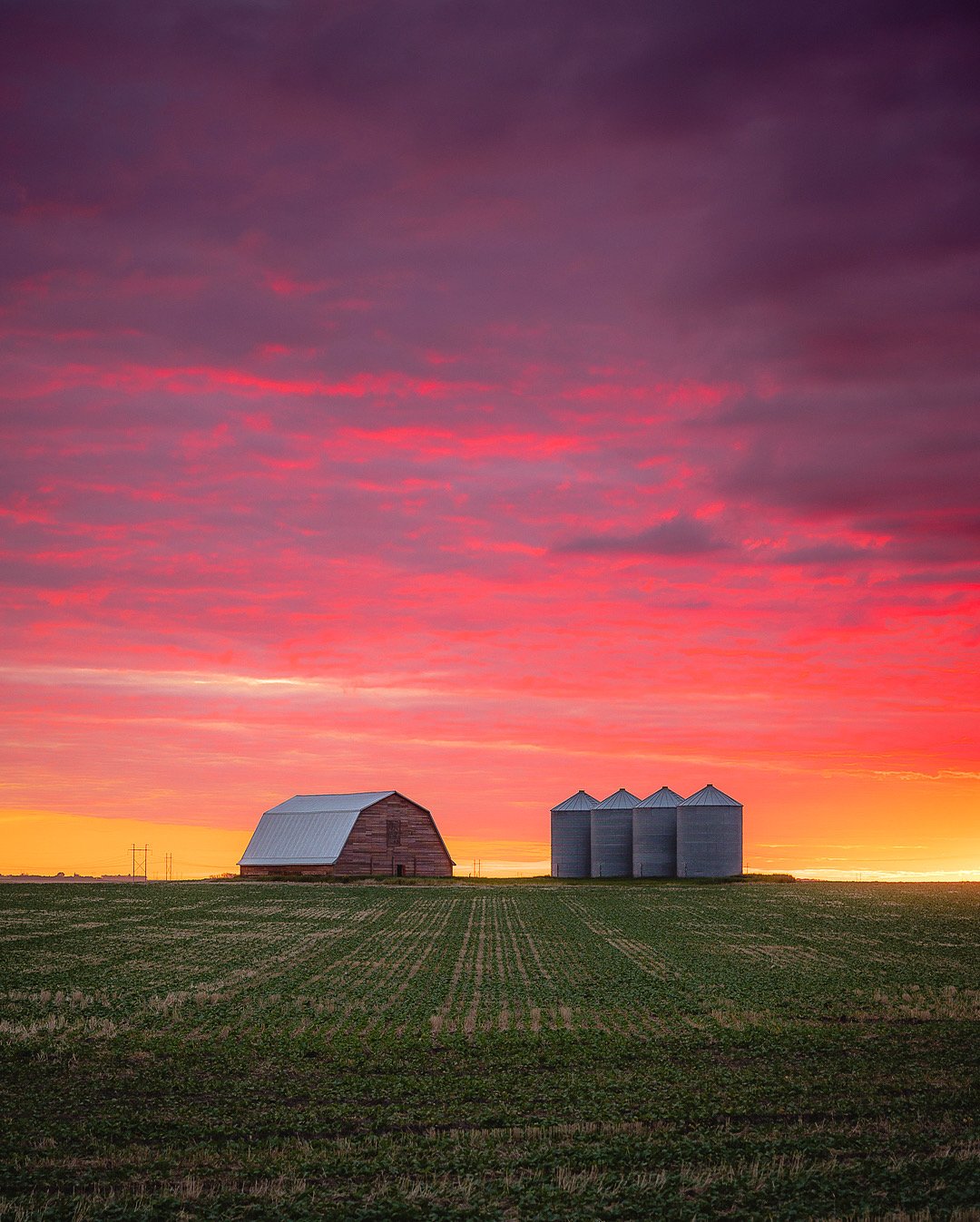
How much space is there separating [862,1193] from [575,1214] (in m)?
3.91

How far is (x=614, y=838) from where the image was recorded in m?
107

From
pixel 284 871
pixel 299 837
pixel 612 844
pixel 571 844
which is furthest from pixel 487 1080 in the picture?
pixel 299 837

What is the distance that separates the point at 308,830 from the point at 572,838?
2826cm

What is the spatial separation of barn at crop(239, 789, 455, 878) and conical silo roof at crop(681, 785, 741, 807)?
97.4 ft

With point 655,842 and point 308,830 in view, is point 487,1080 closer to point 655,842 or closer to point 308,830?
point 655,842

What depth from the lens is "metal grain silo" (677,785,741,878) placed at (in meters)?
97.1

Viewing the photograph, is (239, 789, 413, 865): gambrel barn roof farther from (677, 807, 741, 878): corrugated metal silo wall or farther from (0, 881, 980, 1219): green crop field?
(0, 881, 980, 1219): green crop field

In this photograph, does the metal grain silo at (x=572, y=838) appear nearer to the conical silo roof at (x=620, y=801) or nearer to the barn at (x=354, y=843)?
the conical silo roof at (x=620, y=801)

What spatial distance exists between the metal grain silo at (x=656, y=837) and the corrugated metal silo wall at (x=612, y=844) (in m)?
2.65

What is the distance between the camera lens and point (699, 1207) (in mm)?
13531

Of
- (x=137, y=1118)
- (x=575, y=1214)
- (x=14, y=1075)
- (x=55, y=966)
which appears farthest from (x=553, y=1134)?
(x=55, y=966)

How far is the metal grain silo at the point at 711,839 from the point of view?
97062mm

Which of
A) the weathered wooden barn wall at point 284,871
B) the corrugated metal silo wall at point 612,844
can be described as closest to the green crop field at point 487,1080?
the weathered wooden barn wall at point 284,871

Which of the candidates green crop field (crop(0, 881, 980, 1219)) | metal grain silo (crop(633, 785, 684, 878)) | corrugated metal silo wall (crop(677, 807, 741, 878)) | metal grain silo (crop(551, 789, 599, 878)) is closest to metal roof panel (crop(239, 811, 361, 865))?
metal grain silo (crop(551, 789, 599, 878))
